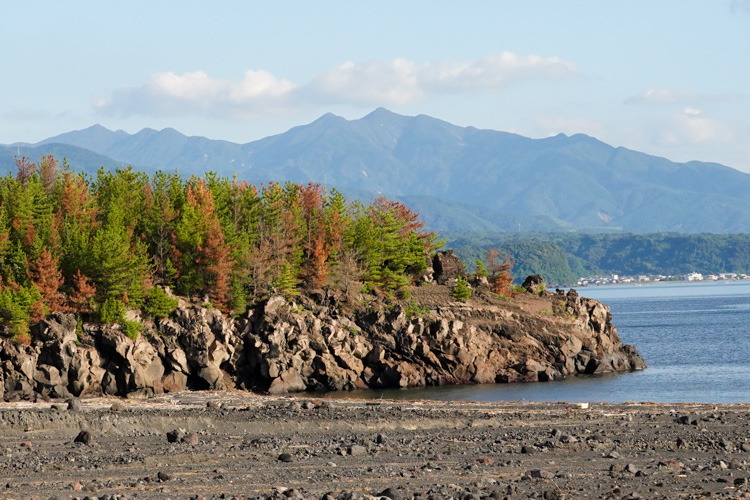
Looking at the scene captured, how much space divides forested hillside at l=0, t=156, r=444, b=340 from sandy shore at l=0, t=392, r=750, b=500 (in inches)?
877

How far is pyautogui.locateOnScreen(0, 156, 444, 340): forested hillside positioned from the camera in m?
62.0

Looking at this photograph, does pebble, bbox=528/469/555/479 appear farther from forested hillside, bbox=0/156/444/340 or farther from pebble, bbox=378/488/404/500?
forested hillside, bbox=0/156/444/340

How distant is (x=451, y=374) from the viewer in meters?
65.1

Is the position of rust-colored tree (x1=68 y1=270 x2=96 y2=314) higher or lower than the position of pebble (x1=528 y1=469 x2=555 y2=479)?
higher

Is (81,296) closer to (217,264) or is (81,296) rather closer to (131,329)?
(131,329)

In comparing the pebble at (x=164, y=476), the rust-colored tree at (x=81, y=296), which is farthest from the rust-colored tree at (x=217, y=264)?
the pebble at (x=164, y=476)

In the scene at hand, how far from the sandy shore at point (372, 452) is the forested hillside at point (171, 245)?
22271mm

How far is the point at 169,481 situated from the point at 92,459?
4.38m

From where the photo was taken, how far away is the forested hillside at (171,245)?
203ft

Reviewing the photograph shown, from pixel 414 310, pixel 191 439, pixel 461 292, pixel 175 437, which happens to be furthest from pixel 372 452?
pixel 461 292

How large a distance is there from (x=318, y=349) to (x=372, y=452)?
124 feet

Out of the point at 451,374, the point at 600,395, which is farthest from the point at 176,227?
the point at 600,395

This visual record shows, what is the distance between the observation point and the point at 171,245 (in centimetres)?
7050

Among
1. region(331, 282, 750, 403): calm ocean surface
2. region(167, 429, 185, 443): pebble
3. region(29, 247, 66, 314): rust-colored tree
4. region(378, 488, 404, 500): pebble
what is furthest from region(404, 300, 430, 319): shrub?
region(378, 488, 404, 500): pebble
